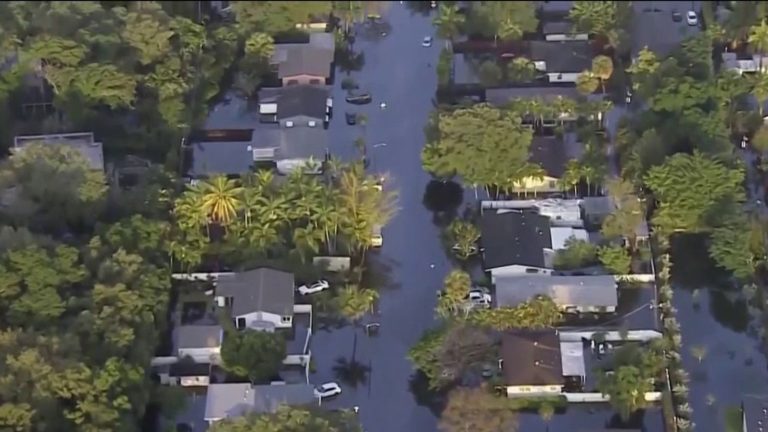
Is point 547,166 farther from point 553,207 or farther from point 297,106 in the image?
point 297,106

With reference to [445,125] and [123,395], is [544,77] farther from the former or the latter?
[123,395]

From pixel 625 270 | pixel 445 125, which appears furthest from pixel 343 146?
pixel 625 270

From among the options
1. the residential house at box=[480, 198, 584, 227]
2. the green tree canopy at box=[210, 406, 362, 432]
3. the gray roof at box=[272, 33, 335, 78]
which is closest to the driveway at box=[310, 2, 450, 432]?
the gray roof at box=[272, 33, 335, 78]

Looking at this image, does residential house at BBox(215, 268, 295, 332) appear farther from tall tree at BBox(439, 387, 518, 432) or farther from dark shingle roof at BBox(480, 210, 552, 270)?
tall tree at BBox(439, 387, 518, 432)

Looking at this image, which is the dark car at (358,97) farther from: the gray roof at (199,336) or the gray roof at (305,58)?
the gray roof at (199,336)

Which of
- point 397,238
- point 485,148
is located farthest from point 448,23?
point 397,238
